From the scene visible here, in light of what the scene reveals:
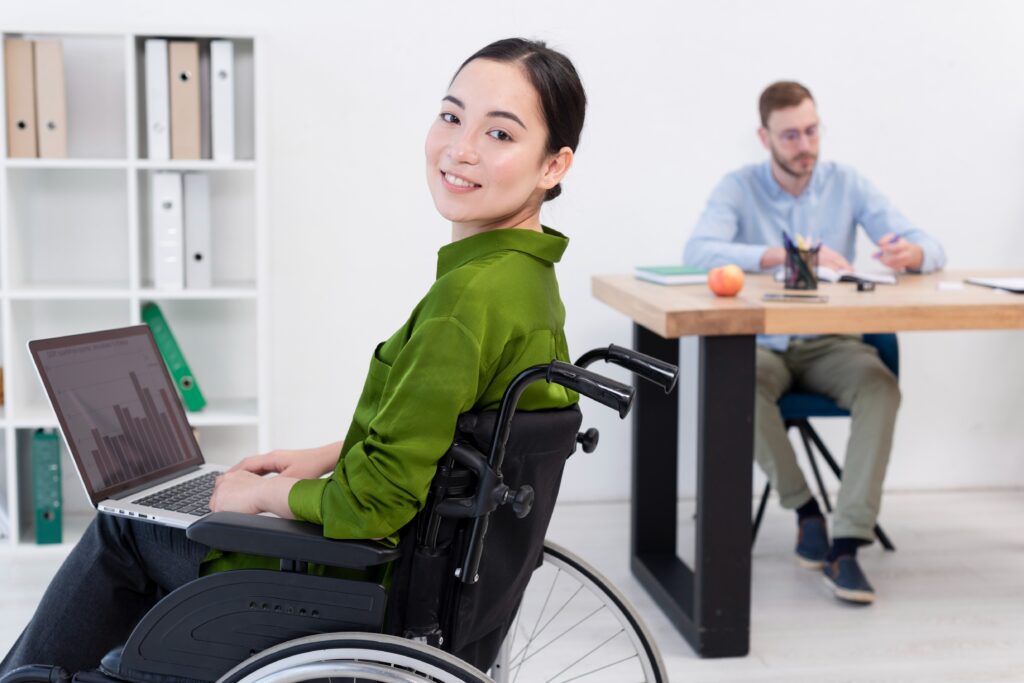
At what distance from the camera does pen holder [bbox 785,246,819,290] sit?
278cm

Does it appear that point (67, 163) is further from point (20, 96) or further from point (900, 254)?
point (900, 254)

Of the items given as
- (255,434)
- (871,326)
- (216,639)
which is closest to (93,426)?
(216,639)

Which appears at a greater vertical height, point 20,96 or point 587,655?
point 20,96

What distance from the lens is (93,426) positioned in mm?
1565

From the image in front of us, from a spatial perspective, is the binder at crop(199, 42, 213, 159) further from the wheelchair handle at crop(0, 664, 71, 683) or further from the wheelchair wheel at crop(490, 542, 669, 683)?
the wheelchair handle at crop(0, 664, 71, 683)

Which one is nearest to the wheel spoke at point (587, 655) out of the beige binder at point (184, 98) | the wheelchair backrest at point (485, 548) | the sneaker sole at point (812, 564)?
the sneaker sole at point (812, 564)

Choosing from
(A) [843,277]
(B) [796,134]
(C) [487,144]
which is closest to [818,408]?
(A) [843,277]

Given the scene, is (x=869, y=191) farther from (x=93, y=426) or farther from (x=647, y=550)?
(x=93, y=426)

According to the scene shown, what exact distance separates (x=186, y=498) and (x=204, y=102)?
1.86 metres

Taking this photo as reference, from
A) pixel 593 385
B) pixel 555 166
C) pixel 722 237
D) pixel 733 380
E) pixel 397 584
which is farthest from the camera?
pixel 722 237

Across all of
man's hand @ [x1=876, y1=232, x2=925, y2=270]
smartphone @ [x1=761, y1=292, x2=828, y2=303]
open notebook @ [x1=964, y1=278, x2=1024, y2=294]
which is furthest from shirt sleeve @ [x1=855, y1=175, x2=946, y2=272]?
smartphone @ [x1=761, y1=292, x2=828, y2=303]

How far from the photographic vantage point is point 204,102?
10.4 feet

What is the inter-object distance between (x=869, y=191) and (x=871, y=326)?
1.14 m

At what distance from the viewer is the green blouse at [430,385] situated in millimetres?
1301
